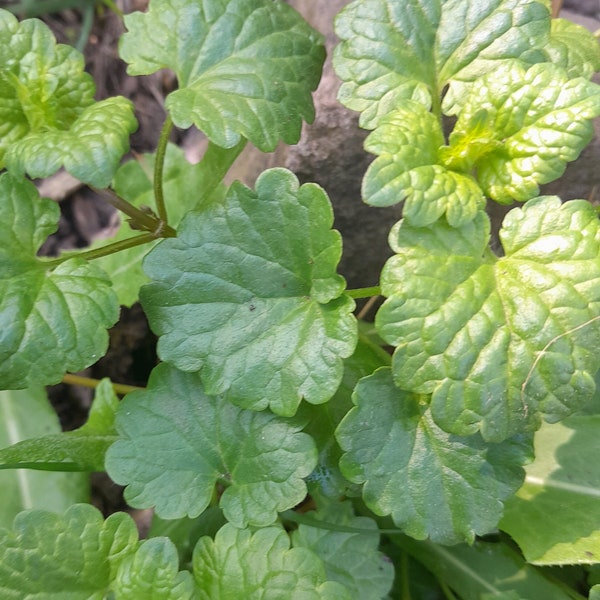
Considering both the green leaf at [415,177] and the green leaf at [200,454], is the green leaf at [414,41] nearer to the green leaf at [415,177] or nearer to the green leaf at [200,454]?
the green leaf at [415,177]

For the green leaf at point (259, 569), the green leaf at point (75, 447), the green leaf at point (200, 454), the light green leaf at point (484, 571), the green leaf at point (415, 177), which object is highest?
the green leaf at point (415, 177)

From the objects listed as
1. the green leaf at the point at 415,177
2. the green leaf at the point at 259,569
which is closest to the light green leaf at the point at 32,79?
the green leaf at the point at 415,177

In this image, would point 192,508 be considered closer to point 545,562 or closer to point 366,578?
point 366,578

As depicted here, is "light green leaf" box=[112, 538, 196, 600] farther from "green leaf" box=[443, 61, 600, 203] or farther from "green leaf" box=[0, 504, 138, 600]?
"green leaf" box=[443, 61, 600, 203]

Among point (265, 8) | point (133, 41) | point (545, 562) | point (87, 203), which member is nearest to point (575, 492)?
point (545, 562)

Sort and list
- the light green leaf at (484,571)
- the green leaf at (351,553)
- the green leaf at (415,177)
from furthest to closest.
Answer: the light green leaf at (484,571) < the green leaf at (351,553) < the green leaf at (415,177)

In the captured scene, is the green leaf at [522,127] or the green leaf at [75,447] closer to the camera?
the green leaf at [522,127]

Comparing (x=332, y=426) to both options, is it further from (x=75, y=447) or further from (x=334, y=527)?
(x=75, y=447)
